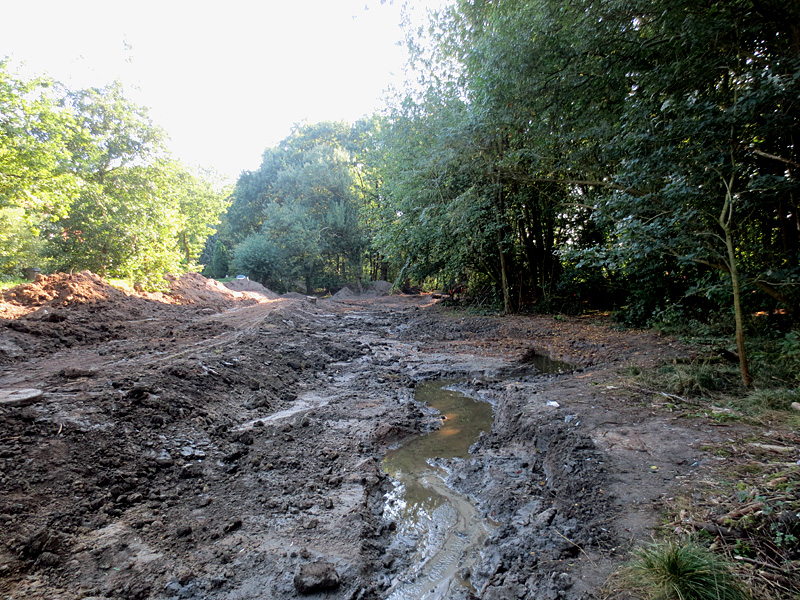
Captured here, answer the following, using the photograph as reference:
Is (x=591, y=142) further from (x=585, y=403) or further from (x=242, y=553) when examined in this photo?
(x=242, y=553)

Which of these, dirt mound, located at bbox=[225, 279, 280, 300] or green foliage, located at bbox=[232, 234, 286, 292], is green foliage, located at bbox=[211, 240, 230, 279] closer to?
green foliage, located at bbox=[232, 234, 286, 292]

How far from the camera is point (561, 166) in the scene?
26.5 feet

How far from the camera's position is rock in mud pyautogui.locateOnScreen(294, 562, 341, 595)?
87.0 inches

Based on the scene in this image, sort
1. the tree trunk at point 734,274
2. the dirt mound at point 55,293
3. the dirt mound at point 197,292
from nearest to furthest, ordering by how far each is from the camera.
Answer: the tree trunk at point 734,274
the dirt mound at point 55,293
the dirt mound at point 197,292

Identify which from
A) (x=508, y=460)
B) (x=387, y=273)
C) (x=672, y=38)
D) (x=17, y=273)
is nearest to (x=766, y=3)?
(x=672, y=38)

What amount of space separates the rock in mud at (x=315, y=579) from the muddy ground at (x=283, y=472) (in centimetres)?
1

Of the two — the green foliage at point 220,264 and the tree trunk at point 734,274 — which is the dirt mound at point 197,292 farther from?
the green foliage at point 220,264

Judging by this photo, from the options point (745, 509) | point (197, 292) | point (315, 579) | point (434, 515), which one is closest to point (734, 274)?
point (745, 509)

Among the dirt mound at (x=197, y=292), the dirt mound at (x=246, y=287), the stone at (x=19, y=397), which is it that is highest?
the dirt mound at (x=246, y=287)

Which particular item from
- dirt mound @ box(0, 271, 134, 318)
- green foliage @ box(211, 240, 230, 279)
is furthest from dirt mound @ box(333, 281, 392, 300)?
dirt mound @ box(0, 271, 134, 318)

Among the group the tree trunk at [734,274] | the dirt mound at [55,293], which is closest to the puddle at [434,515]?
the tree trunk at [734,274]

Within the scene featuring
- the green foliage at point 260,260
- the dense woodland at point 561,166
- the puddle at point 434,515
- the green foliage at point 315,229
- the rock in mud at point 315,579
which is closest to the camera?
the rock in mud at point 315,579

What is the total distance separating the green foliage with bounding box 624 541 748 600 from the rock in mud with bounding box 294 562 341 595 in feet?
5.20

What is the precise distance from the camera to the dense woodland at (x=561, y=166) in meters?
4.53
